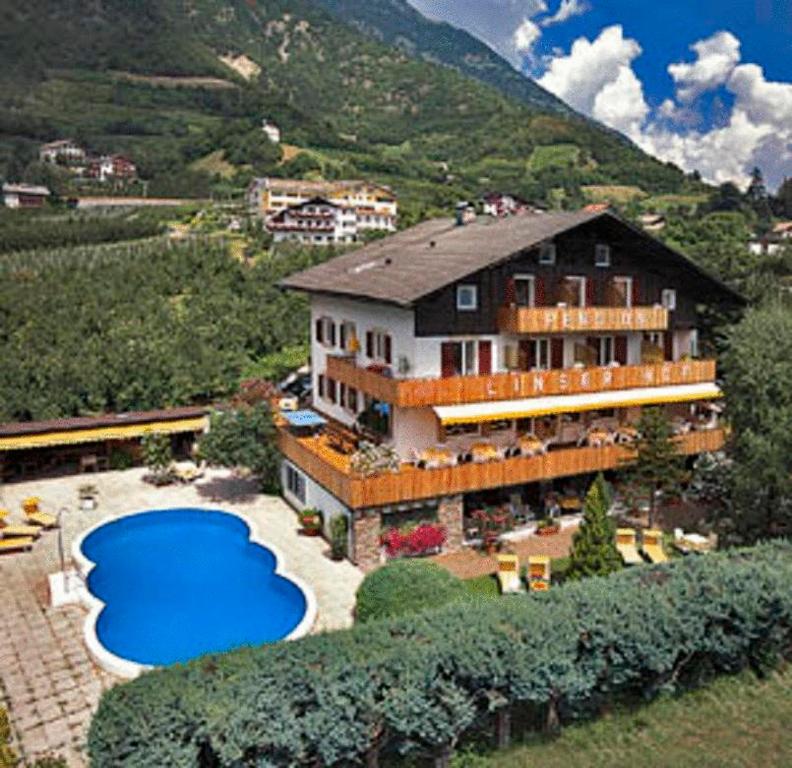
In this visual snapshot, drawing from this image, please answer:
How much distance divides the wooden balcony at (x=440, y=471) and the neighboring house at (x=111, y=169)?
140 meters

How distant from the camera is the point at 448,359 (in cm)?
2673

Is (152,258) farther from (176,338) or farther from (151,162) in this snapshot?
(151,162)

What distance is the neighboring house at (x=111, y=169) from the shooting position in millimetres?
152625

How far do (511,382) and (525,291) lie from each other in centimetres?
387

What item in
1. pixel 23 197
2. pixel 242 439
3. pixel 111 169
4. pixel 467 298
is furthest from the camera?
pixel 111 169

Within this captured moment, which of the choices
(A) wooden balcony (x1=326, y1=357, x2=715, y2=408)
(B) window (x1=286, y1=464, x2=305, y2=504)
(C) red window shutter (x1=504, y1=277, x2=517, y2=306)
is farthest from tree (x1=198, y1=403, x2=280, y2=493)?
(C) red window shutter (x1=504, y1=277, x2=517, y2=306)

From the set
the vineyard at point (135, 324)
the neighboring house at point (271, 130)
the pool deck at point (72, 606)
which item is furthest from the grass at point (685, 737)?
the neighboring house at point (271, 130)

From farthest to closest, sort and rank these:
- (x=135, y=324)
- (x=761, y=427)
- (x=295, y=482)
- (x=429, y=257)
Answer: (x=135, y=324) → (x=295, y=482) → (x=429, y=257) → (x=761, y=427)

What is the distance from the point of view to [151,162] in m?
162

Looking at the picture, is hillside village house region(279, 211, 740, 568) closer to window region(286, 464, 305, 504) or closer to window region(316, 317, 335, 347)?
window region(286, 464, 305, 504)

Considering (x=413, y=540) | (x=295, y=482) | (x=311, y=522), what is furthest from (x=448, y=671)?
(x=295, y=482)

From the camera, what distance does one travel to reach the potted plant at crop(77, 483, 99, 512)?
29.6 m

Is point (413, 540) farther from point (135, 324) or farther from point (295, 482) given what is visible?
point (135, 324)

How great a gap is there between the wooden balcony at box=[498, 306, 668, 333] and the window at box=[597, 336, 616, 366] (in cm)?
143
